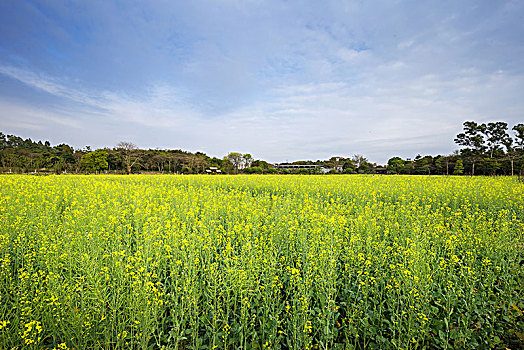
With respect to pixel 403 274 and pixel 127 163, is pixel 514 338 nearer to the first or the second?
pixel 403 274

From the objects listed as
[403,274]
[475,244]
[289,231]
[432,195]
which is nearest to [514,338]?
[403,274]

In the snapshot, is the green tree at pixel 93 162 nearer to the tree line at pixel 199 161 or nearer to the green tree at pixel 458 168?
the tree line at pixel 199 161

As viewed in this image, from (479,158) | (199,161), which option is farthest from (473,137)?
(199,161)

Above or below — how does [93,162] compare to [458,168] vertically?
above

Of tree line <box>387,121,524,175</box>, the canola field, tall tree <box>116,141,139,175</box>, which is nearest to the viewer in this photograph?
the canola field

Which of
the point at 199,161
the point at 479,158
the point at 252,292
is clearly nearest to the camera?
the point at 252,292

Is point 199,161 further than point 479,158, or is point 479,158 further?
point 199,161

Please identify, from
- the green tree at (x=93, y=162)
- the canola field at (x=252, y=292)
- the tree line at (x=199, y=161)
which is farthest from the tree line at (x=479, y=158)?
the green tree at (x=93, y=162)

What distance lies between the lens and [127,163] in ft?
185

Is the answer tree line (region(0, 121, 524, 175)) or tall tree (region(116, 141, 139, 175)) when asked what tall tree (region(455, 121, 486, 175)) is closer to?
tree line (region(0, 121, 524, 175))

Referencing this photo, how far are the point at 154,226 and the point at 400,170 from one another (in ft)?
195

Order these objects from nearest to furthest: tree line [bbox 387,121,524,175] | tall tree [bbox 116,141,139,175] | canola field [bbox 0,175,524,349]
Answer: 1. canola field [bbox 0,175,524,349]
2. tree line [bbox 387,121,524,175]
3. tall tree [bbox 116,141,139,175]

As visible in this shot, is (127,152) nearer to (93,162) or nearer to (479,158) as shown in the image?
(93,162)

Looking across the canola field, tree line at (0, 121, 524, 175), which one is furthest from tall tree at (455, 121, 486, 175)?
the canola field
